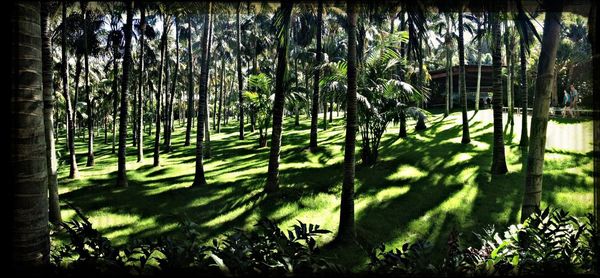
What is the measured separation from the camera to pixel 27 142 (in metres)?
2.31

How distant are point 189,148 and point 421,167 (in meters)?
14.7

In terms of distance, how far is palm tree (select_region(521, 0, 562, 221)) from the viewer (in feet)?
15.2

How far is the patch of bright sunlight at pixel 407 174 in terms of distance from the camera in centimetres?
1038

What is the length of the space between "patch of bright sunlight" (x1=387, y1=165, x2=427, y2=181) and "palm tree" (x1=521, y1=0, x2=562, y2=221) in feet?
16.6

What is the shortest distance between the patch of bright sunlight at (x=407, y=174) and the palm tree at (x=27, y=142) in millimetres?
9059

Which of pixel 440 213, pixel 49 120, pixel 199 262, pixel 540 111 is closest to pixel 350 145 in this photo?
pixel 440 213

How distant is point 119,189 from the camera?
10695 mm

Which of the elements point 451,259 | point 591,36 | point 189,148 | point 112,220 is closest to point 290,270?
point 451,259

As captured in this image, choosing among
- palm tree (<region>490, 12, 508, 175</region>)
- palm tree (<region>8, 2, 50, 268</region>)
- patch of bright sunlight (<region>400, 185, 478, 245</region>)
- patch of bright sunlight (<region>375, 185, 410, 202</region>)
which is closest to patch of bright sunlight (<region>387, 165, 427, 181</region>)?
patch of bright sunlight (<region>375, 185, 410, 202</region>)

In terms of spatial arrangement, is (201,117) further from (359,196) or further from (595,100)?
(595,100)

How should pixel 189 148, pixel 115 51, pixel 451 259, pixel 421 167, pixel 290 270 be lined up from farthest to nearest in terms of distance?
pixel 189 148, pixel 115 51, pixel 421 167, pixel 451 259, pixel 290 270

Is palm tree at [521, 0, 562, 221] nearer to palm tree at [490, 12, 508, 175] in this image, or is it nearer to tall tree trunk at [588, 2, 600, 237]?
tall tree trunk at [588, 2, 600, 237]

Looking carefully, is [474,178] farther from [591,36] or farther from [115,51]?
[115,51]

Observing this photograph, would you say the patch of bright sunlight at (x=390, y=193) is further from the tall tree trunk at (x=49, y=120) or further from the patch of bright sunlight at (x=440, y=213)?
the tall tree trunk at (x=49, y=120)
